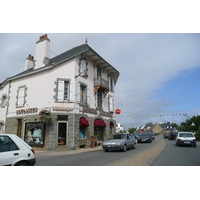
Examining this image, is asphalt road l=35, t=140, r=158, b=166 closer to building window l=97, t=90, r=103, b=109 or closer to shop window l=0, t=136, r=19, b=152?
shop window l=0, t=136, r=19, b=152

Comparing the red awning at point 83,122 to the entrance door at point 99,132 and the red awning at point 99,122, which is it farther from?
the entrance door at point 99,132

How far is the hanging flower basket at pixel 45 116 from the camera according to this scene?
14.5 m

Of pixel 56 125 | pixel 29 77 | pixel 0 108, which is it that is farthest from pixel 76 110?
pixel 0 108

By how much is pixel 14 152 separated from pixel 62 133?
10487 millimetres

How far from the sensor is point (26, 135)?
16281 millimetres

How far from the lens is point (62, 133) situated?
15.0 metres

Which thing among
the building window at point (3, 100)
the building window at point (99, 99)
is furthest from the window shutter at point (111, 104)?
the building window at point (3, 100)

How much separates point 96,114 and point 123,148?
6.90m

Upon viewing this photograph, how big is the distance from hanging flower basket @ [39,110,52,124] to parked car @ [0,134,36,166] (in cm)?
973

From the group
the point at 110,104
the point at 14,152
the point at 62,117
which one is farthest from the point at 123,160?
the point at 110,104

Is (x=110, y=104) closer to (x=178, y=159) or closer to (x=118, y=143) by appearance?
(x=118, y=143)

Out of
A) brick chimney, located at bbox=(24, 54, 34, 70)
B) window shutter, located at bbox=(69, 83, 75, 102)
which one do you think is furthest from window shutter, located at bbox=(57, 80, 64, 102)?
brick chimney, located at bbox=(24, 54, 34, 70)

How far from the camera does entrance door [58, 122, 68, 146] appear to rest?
14.9 m

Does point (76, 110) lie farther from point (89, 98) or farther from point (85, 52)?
point (85, 52)
